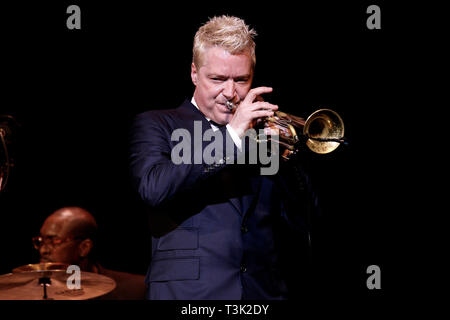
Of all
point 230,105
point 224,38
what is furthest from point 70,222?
point 224,38

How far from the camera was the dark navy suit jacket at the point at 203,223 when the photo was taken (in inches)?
89.7

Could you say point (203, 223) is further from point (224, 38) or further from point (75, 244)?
point (75, 244)

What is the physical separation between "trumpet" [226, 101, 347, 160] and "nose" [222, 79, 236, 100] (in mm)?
34

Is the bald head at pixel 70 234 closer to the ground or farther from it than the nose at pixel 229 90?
closer to the ground

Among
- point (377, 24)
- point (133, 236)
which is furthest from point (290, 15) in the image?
point (133, 236)

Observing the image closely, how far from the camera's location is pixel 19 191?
4.53 metres

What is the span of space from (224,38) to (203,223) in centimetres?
92

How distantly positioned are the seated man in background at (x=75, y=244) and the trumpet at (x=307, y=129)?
8.17 ft

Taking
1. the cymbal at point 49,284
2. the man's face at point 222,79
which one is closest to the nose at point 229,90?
the man's face at point 222,79

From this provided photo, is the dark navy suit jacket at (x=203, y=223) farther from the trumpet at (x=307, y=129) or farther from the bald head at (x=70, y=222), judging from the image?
the bald head at (x=70, y=222)

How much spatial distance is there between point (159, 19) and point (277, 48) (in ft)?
3.03

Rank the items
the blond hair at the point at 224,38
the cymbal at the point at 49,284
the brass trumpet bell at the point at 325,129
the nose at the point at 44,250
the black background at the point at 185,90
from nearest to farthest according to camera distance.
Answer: the blond hair at the point at 224,38 < the brass trumpet bell at the point at 325,129 < the cymbal at the point at 49,284 < the black background at the point at 185,90 < the nose at the point at 44,250

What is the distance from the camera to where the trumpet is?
2.66 meters

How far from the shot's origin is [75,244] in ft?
15.4
